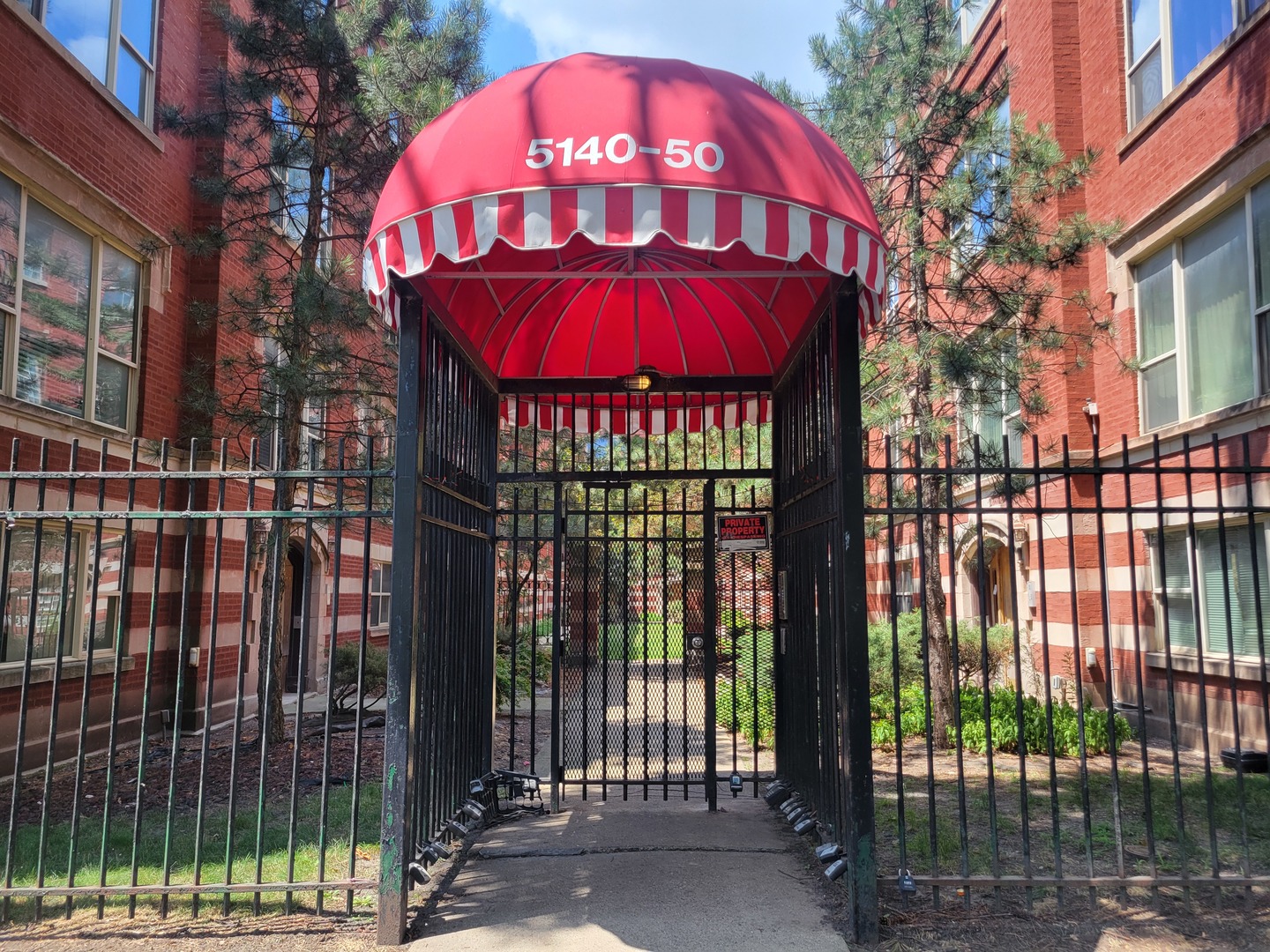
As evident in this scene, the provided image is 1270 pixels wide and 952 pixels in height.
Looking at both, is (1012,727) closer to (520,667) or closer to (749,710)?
(749,710)

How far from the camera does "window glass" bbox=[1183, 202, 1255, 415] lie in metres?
10.0

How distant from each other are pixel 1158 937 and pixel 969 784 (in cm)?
392

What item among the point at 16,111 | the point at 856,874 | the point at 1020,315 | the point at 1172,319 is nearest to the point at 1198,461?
the point at 1172,319

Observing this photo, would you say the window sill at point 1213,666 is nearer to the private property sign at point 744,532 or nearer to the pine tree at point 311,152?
the private property sign at point 744,532

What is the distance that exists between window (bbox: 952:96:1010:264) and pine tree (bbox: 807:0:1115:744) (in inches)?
0.7

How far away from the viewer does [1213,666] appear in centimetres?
1018

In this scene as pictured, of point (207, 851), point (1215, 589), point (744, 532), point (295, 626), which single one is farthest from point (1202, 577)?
point (295, 626)

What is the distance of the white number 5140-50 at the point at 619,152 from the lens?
4.51 metres

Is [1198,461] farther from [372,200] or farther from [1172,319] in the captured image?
[372,200]

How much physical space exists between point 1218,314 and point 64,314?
13624mm

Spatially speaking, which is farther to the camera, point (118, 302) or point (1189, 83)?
point (118, 302)

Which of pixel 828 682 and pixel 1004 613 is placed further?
A: pixel 1004 613

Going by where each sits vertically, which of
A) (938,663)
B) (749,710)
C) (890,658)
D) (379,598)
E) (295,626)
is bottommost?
(749,710)

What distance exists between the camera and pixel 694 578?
31.6 ft
